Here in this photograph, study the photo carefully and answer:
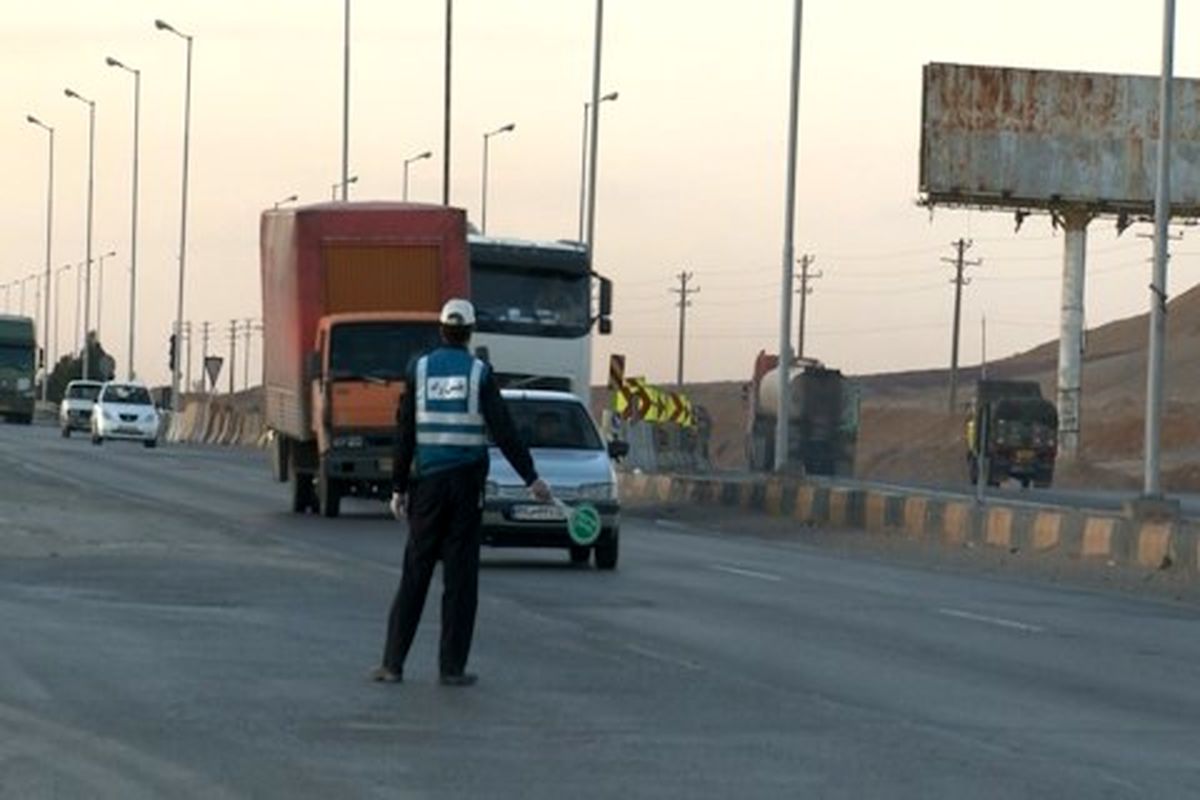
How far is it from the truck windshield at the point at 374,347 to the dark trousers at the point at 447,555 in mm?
22002

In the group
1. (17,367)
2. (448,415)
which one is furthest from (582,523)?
(17,367)

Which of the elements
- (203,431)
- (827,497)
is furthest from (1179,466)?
(827,497)

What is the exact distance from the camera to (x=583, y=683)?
17.8 metres

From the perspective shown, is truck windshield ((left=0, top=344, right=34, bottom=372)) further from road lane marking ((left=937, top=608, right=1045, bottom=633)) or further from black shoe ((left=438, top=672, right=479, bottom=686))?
black shoe ((left=438, top=672, right=479, bottom=686))

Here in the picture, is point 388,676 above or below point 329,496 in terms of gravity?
below

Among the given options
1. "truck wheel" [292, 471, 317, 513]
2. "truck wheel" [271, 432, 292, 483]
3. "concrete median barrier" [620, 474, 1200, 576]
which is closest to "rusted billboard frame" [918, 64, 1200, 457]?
"concrete median barrier" [620, 474, 1200, 576]

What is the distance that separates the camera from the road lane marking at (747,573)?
30141mm

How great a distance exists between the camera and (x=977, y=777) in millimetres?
13773

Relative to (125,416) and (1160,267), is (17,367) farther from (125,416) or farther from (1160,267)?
(1160,267)

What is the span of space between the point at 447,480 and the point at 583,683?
1.44 meters

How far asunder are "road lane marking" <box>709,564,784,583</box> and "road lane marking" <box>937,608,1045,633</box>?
12.6 feet

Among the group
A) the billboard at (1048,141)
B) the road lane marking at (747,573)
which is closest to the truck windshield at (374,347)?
the road lane marking at (747,573)

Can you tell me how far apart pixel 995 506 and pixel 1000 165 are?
42.1 m

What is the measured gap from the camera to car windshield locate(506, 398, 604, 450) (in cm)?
3162
